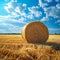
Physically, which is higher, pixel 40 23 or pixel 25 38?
pixel 40 23

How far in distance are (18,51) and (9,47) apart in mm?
569

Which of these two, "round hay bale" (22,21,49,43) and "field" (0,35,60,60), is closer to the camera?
"field" (0,35,60,60)

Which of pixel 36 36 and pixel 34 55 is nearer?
pixel 34 55

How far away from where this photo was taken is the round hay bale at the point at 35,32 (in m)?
9.05

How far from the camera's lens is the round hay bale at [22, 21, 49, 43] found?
29.7 feet

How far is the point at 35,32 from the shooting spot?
923 cm

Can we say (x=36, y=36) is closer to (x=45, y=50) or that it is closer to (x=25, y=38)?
(x=25, y=38)

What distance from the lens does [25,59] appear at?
5594 millimetres

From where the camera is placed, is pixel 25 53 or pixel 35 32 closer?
pixel 25 53

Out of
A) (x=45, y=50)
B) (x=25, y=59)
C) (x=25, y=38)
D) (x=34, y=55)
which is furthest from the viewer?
(x=25, y=38)

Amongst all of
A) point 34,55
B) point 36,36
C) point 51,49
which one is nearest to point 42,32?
point 36,36

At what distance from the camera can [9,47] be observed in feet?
22.3

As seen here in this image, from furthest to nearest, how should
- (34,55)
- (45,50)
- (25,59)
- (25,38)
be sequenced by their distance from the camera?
1. (25,38)
2. (45,50)
3. (34,55)
4. (25,59)

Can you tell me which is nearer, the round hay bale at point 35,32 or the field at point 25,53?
the field at point 25,53
